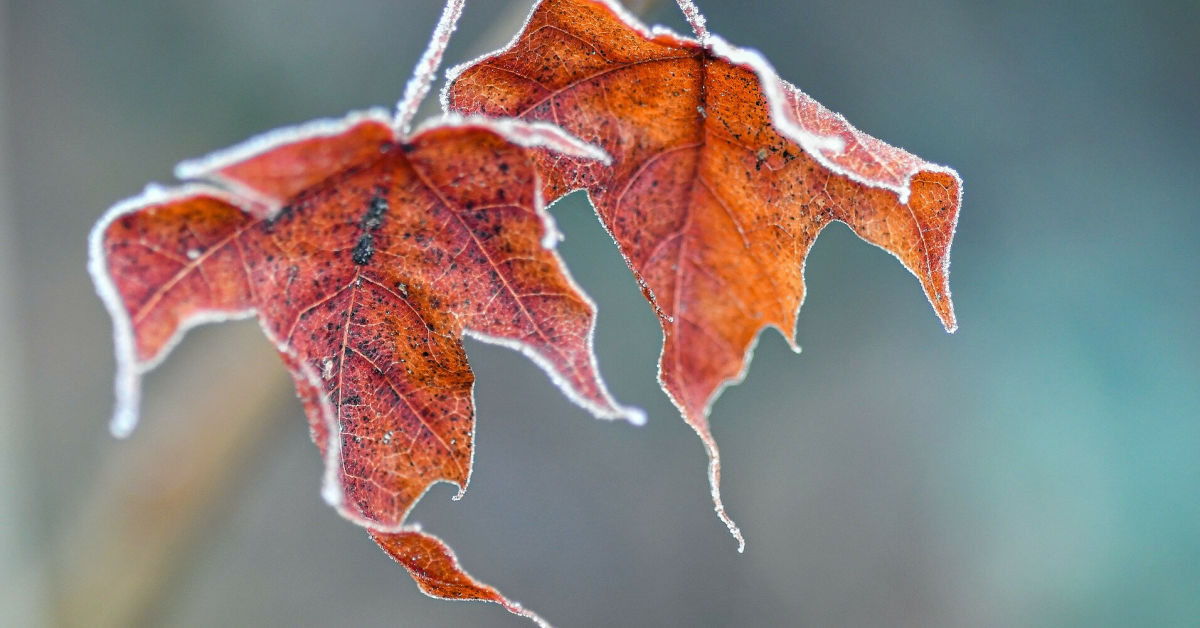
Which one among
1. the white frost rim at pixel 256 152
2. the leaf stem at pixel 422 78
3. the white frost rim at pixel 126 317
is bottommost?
the white frost rim at pixel 126 317

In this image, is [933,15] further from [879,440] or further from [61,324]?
[61,324]

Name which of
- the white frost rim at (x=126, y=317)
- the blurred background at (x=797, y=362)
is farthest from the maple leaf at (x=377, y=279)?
the blurred background at (x=797, y=362)

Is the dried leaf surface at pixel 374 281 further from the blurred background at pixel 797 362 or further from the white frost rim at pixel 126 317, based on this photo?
the blurred background at pixel 797 362

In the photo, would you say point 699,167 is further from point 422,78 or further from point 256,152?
point 256,152

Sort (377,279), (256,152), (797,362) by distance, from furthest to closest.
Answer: (797,362) → (377,279) → (256,152)

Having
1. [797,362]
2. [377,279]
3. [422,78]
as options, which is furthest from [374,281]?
[797,362]

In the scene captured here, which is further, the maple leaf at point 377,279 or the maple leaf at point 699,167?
the maple leaf at point 699,167

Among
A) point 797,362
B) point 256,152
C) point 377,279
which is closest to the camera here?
point 256,152
